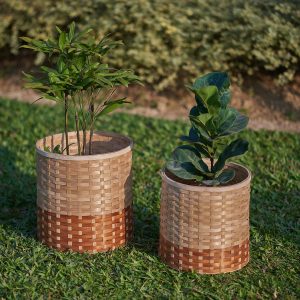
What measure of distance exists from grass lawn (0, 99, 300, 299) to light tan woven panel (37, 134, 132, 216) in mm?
260

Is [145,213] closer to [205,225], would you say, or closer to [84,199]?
[84,199]

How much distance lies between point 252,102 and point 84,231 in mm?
3223

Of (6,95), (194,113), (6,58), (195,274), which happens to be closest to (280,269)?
(195,274)

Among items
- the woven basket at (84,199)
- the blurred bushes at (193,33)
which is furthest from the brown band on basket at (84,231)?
→ the blurred bushes at (193,33)

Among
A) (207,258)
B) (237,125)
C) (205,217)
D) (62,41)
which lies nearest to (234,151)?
(237,125)

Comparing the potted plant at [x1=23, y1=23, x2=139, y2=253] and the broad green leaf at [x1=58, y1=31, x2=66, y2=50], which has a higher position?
the broad green leaf at [x1=58, y1=31, x2=66, y2=50]

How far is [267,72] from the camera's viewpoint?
22.0 ft

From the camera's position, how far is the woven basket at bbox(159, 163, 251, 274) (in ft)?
11.1

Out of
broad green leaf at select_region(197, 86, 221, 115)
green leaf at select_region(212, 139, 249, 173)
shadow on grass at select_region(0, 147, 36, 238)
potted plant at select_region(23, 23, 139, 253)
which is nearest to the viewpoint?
broad green leaf at select_region(197, 86, 221, 115)

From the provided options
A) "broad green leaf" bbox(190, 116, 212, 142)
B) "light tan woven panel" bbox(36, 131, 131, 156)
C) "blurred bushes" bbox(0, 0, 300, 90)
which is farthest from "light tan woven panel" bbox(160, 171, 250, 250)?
"blurred bushes" bbox(0, 0, 300, 90)

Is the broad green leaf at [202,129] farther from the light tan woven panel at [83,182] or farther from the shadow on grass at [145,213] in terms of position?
the shadow on grass at [145,213]

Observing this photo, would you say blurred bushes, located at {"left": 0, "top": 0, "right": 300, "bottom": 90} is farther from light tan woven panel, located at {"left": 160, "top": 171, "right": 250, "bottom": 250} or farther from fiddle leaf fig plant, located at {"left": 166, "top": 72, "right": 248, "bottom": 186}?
light tan woven panel, located at {"left": 160, "top": 171, "right": 250, "bottom": 250}

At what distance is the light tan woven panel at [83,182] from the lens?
3.59 m

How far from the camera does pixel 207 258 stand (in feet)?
11.4
